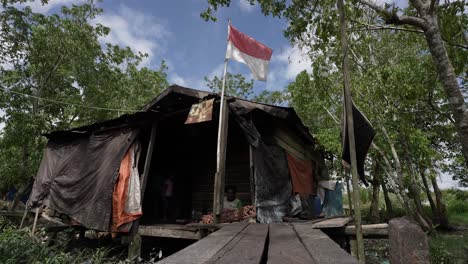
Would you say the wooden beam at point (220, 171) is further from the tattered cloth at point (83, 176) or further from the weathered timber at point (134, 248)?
the tattered cloth at point (83, 176)

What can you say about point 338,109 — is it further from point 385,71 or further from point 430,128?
point 430,128

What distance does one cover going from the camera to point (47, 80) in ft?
49.0

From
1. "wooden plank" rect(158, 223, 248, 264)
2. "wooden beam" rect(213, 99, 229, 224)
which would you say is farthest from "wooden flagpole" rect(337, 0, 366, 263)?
"wooden beam" rect(213, 99, 229, 224)

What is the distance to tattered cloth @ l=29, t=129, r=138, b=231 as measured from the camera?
7.13 meters

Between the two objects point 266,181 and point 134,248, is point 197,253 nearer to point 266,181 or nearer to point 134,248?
point 266,181

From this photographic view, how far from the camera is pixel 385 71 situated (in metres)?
7.22

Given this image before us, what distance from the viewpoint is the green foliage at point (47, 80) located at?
12844 millimetres

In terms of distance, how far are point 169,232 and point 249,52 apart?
4.81 m

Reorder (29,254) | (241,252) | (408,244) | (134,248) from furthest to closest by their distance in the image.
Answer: (134,248) < (29,254) < (241,252) < (408,244)

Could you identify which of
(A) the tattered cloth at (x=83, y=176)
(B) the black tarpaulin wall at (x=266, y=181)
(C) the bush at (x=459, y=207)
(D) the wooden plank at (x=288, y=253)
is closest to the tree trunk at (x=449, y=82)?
(D) the wooden plank at (x=288, y=253)

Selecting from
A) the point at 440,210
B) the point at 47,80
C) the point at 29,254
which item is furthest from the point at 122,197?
the point at 440,210

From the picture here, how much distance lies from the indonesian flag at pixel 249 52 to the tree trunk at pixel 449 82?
3636 millimetres

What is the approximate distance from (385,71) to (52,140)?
11292mm

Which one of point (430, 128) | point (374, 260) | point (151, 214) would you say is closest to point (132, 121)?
point (151, 214)
